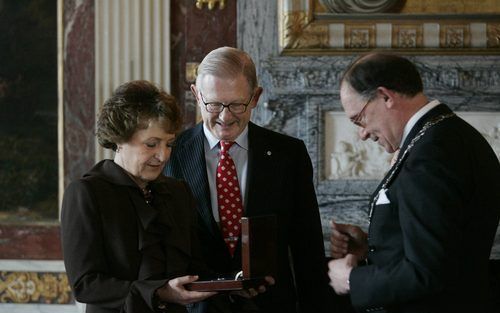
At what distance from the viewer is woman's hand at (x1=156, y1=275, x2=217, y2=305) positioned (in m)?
2.82

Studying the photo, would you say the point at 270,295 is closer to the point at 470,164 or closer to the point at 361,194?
the point at 470,164

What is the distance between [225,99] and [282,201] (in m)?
0.48

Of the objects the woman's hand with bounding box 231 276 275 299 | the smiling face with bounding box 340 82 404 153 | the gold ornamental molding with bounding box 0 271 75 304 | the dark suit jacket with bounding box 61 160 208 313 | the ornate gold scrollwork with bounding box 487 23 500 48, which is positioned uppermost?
the ornate gold scrollwork with bounding box 487 23 500 48

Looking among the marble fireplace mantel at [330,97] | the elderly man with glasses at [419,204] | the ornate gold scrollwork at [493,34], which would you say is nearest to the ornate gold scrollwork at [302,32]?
the marble fireplace mantel at [330,97]

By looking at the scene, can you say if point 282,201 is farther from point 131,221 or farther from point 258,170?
point 131,221

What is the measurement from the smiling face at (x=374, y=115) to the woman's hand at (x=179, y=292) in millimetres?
769

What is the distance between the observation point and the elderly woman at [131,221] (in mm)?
2812

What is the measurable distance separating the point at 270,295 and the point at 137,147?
873 mm

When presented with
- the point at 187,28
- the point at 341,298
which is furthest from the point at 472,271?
the point at 187,28

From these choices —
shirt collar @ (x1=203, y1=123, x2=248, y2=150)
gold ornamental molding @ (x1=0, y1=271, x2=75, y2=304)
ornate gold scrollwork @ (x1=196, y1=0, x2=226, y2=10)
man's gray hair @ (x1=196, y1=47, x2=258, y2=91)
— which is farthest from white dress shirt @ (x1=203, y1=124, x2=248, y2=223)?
gold ornamental molding @ (x1=0, y1=271, x2=75, y2=304)

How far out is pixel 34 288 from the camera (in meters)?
6.71

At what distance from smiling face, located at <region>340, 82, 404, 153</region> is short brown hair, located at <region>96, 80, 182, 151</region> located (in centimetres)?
59

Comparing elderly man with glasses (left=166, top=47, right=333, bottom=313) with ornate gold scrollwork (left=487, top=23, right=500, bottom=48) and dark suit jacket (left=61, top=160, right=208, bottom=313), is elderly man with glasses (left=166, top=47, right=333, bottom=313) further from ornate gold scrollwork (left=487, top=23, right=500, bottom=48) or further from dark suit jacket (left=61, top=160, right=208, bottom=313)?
ornate gold scrollwork (left=487, top=23, right=500, bottom=48)

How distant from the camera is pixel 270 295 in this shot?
11.3 feet
